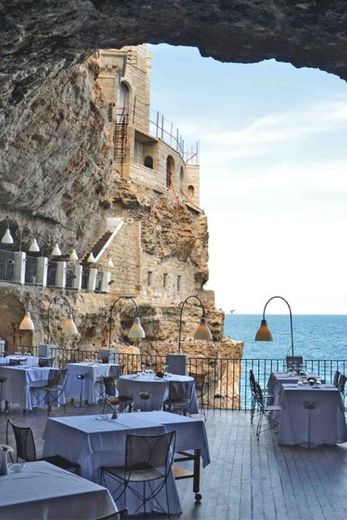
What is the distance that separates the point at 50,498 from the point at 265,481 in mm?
3814

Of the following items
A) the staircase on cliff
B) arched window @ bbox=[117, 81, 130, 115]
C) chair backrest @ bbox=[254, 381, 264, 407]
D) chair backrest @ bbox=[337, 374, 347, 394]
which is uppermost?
arched window @ bbox=[117, 81, 130, 115]

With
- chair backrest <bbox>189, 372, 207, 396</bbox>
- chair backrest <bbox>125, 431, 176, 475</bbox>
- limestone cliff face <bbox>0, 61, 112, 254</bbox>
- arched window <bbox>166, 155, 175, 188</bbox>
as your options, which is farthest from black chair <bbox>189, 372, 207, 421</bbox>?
arched window <bbox>166, 155, 175, 188</bbox>

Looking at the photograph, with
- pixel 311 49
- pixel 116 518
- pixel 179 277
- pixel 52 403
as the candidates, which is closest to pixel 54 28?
pixel 311 49

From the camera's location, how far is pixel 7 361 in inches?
504

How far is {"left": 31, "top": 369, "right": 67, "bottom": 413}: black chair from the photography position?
11.4 meters

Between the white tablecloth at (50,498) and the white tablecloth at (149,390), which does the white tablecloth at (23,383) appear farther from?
the white tablecloth at (50,498)

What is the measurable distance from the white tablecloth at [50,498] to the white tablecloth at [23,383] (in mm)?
7373

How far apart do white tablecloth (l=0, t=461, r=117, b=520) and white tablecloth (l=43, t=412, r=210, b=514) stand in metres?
1.12

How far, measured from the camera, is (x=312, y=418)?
9062 mm

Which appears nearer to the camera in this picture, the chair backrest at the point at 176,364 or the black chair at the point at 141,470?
the black chair at the point at 141,470

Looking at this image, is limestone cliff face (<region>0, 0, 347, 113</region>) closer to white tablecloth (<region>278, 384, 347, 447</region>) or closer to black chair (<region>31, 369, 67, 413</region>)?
white tablecloth (<region>278, 384, 347, 447</region>)

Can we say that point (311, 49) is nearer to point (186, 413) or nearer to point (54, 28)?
point (54, 28)

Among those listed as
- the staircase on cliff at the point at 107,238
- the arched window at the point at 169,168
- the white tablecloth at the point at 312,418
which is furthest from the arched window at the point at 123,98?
the white tablecloth at the point at 312,418

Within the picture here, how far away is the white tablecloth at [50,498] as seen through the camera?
3.79 m
